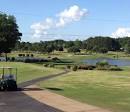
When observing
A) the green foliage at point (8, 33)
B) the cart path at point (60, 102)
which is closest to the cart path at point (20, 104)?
the cart path at point (60, 102)

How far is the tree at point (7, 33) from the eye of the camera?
126m

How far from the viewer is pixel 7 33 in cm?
12838

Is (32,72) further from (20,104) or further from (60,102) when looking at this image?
(20,104)

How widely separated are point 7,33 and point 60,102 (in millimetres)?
97886

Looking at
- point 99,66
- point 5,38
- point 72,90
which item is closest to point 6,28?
point 5,38

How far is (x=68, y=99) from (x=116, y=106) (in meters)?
5.10

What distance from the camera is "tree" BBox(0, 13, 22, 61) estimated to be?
126m

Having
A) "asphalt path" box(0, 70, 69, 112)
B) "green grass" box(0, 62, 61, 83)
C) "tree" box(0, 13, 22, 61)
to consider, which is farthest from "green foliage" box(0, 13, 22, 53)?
"asphalt path" box(0, 70, 69, 112)

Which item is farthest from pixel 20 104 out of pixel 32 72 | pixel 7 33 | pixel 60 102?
pixel 7 33

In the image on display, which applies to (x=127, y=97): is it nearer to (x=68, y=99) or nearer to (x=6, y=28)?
(x=68, y=99)

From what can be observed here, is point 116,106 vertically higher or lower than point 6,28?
lower

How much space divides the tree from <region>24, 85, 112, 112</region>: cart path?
87.0m

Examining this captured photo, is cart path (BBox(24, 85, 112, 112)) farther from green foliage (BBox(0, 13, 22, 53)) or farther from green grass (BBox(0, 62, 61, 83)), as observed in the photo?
green foliage (BBox(0, 13, 22, 53))

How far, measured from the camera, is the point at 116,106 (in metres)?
30.1
